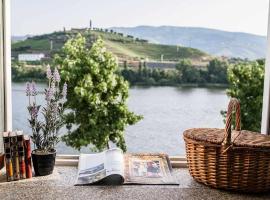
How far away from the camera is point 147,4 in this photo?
4.09 m

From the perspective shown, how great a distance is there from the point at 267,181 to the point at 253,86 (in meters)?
2.67

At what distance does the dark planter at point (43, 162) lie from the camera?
59.3 inches

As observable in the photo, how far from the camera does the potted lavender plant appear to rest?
4.95ft

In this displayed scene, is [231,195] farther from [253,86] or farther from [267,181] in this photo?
[253,86]

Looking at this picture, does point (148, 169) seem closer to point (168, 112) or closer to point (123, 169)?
point (123, 169)

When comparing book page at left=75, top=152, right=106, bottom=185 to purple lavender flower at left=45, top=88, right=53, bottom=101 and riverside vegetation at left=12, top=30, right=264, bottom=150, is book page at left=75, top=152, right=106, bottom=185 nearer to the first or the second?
purple lavender flower at left=45, top=88, right=53, bottom=101

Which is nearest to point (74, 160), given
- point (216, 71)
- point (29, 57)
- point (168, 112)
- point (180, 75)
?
point (29, 57)

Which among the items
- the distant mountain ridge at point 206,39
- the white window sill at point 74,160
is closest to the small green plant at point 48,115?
the white window sill at point 74,160

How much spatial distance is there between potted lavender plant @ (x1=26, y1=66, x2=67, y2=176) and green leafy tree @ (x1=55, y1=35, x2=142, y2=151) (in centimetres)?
234

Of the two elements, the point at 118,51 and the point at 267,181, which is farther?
the point at 118,51

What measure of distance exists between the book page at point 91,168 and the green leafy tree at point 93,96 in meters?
2.22

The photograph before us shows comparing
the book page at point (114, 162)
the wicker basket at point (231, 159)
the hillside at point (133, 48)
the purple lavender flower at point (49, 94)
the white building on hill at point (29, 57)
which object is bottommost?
the book page at point (114, 162)

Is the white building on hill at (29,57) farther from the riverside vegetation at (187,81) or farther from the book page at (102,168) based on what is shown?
the book page at (102,168)

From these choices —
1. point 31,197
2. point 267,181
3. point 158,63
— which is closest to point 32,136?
point 31,197
